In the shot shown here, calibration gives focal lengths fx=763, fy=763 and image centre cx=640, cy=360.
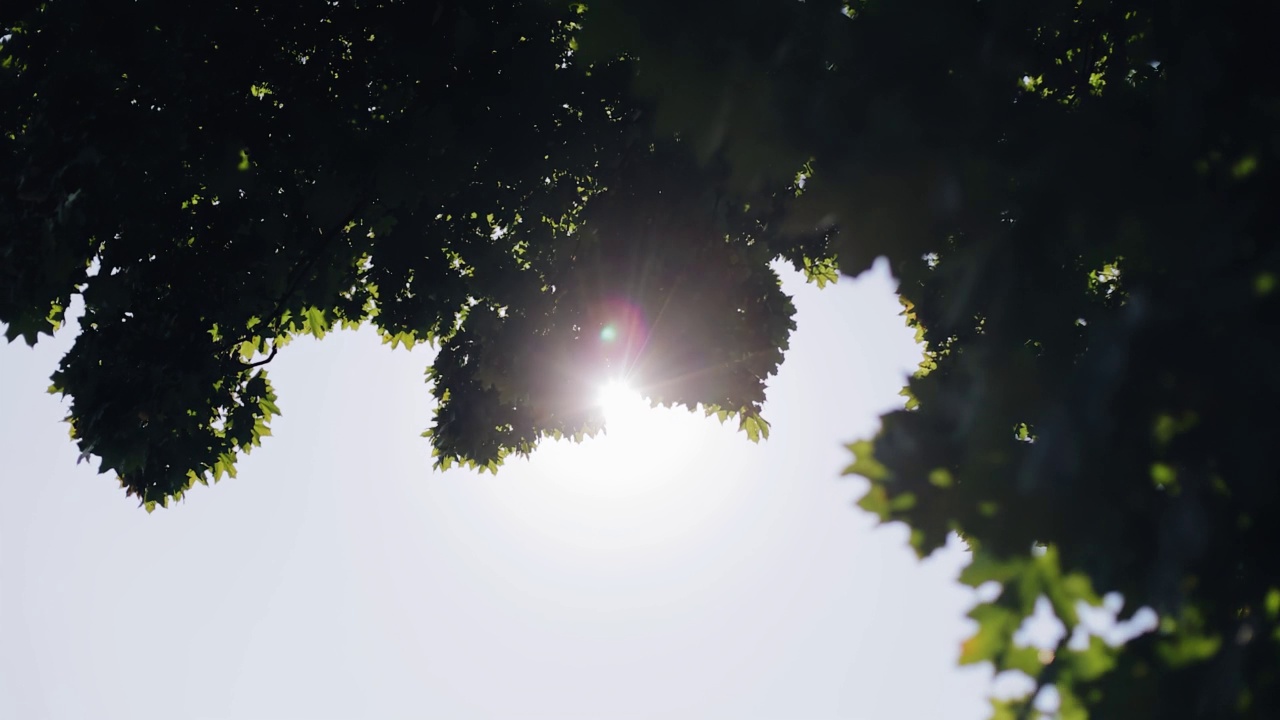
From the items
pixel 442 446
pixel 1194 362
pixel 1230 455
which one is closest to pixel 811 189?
pixel 1194 362

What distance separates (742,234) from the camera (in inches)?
362

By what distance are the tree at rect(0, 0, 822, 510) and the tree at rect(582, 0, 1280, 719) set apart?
347 cm

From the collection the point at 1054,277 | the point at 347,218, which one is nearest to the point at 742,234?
the point at 347,218

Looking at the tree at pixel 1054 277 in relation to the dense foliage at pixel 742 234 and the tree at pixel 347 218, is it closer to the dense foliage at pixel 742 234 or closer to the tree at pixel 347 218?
the dense foliage at pixel 742 234

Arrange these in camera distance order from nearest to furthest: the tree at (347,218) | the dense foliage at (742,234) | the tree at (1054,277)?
the tree at (1054,277) → the dense foliage at (742,234) → the tree at (347,218)

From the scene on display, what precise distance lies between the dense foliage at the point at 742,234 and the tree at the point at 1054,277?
12 mm

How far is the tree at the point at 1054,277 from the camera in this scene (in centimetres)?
226

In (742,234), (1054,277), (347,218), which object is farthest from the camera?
(742,234)

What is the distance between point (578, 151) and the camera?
333 inches

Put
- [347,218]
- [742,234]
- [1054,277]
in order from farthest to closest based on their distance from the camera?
[742,234] < [347,218] < [1054,277]

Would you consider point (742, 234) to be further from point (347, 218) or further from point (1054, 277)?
point (1054, 277)

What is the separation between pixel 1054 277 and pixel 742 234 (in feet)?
21.3

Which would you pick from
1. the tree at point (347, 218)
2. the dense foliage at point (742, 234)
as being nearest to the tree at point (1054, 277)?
the dense foliage at point (742, 234)

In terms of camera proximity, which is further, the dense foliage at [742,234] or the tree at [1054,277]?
the dense foliage at [742,234]
